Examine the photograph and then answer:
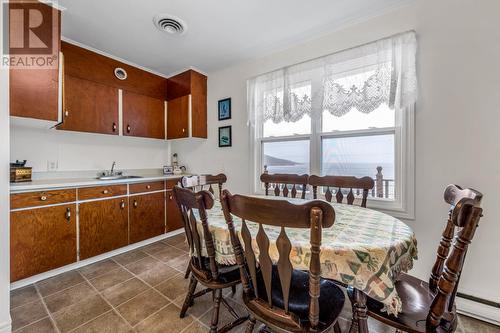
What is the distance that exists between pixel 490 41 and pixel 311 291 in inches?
87.6

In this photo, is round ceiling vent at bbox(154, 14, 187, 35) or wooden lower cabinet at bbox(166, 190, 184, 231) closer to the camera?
round ceiling vent at bbox(154, 14, 187, 35)

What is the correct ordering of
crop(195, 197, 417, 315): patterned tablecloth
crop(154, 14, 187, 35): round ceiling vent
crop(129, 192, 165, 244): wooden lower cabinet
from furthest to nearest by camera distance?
crop(129, 192, 165, 244): wooden lower cabinet
crop(154, 14, 187, 35): round ceiling vent
crop(195, 197, 417, 315): patterned tablecloth

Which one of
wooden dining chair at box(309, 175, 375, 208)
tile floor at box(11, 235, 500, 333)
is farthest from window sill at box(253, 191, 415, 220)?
tile floor at box(11, 235, 500, 333)

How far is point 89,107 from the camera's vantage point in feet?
8.87

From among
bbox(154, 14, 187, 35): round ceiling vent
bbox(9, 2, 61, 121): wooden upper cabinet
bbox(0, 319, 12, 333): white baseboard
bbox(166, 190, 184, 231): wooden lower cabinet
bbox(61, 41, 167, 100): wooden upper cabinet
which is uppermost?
bbox(154, 14, 187, 35): round ceiling vent

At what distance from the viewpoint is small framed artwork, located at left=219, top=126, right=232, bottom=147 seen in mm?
3162

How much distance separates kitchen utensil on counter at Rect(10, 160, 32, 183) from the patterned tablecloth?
2395 mm

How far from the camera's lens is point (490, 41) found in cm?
158

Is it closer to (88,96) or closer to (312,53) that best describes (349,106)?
(312,53)

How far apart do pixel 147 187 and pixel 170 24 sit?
200cm

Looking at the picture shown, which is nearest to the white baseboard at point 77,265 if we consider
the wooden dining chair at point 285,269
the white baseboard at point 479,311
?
the wooden dining chair at point 285,269

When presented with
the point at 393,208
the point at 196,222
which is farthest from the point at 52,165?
the point at 393,208

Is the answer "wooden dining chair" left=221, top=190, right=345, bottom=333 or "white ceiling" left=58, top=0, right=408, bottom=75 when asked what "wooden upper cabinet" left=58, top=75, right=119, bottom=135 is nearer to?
"white ceiling" left=58, top=0, right=408, bottom=75

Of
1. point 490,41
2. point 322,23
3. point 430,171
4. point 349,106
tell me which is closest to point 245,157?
point 349,106
